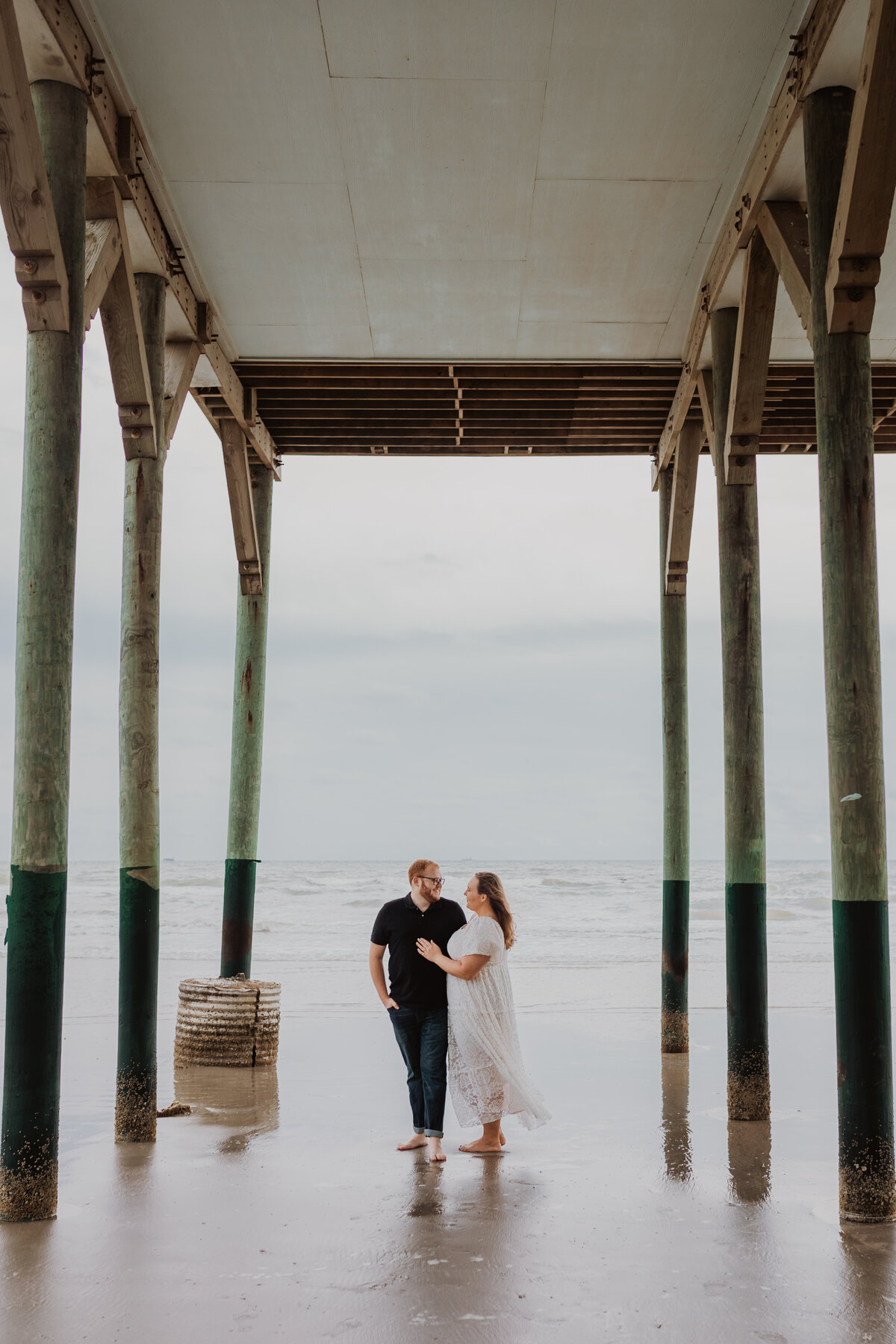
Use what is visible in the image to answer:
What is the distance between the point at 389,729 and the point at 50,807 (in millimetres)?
42605

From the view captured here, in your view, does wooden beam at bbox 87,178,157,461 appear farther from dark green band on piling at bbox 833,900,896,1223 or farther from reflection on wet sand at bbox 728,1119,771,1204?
reflection on wet sand at bbox 728,1119,771,1204

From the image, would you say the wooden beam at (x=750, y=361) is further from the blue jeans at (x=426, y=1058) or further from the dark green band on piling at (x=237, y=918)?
the dark green band on piling at (x=237, y=918)

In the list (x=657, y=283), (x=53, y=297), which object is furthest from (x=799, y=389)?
(x=53, y=297)

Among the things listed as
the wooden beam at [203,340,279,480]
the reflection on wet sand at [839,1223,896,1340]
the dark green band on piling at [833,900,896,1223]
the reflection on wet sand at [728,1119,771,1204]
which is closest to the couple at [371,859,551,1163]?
the reflection on wet sand at [728,1119,771,1204]

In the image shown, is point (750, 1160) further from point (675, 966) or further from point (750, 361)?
point (750, 361)

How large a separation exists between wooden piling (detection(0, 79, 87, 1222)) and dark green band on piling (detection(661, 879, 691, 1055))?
6043 millimetres

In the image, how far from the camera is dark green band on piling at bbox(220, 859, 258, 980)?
10.7m

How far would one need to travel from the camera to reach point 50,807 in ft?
16.7

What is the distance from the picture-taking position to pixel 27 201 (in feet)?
16.4

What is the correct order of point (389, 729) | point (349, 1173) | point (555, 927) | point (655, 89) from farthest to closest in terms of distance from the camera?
point (389, 729), point (555, 927), point (655, 89), point (349, 1173)

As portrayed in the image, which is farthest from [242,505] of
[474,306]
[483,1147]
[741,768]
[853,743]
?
[853,743]

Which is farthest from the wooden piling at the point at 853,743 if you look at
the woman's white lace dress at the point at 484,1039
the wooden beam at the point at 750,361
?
the woman's white lace dress at the point at 484,1039

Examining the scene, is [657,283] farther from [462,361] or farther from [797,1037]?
[797,1037]

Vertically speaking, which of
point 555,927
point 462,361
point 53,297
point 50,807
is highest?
point 462,361
